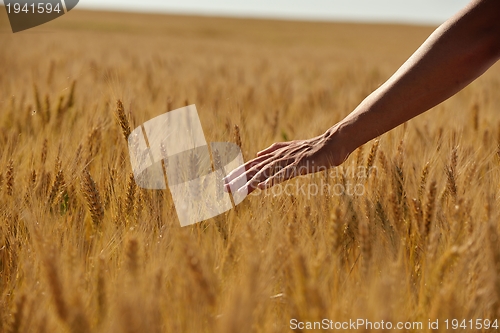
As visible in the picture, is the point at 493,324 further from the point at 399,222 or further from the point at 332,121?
the point at 332,121

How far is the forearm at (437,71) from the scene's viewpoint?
1.12 m

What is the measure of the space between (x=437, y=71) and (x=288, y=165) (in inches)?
17.8

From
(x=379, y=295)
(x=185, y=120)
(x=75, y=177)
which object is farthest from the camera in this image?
(x=185, y=120)

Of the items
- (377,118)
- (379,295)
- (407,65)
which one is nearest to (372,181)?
(377,118)

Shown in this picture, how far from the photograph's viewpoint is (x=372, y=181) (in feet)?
3.99

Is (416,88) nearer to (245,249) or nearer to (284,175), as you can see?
(284,175)

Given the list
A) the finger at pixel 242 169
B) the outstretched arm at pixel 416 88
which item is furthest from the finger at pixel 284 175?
the finger at pixel 242 169

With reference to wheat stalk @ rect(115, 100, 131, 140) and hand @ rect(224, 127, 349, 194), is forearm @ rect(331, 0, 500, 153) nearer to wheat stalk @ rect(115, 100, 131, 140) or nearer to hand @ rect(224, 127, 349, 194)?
hand @ rect(224, 127, 349, 194)

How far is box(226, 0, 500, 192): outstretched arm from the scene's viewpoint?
1.12 metres

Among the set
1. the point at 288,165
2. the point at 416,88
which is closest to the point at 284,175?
the point at 288,165

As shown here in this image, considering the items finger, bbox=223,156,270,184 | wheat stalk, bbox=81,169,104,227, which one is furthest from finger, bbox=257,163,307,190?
wheat stalk, bbox=81,169,104,227

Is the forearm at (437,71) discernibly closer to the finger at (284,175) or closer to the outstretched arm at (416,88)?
the outstretched arm at (416,88)

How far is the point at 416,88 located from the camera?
1166mm

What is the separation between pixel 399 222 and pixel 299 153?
38cm
